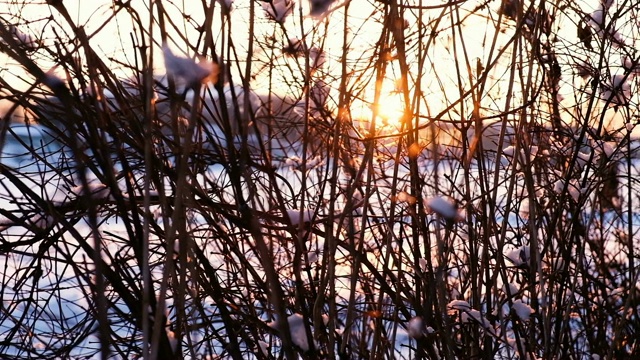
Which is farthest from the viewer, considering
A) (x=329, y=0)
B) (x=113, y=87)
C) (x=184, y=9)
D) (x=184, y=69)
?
(x=184, y=9)

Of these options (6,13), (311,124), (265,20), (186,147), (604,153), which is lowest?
(186,147)

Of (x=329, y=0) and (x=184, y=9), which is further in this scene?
(x=184, y=9)

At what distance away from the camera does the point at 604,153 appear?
209 cm

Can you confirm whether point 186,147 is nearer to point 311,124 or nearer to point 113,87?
point 113,87


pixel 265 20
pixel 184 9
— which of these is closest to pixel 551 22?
pixel 265 20

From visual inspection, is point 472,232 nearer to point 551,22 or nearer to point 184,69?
point 551,22

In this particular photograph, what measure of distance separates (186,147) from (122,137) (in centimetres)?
57

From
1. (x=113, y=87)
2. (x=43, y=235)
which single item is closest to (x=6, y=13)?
(x=113, y=87)

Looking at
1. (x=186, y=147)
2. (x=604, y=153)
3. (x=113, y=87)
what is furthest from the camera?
(x=604, y=153)

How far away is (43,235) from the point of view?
166 centimetres

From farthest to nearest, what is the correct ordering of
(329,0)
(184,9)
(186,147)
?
(184,9) → (329,0) → (186,147)

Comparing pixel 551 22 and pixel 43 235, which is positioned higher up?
pixel 551 22

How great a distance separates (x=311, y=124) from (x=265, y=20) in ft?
1.19

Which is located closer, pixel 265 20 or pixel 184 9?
pixel 184 9
